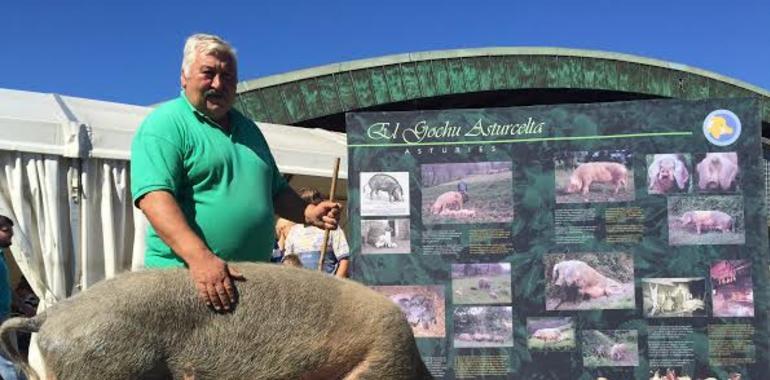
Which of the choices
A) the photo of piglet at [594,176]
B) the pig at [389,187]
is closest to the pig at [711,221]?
the photo of piglet at [594,176]

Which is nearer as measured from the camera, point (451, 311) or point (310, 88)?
point (451, 311)

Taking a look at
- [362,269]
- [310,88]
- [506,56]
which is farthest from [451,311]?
[506,56]

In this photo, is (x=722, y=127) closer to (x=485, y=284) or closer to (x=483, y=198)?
(x=483, y=198)

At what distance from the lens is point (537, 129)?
5.81m

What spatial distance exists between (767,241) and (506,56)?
713 inches

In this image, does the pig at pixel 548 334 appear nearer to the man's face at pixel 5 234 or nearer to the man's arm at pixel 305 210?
the man's arm at pixel 305 210

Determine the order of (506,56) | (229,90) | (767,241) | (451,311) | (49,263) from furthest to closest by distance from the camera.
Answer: (506,56)
(49,263)
(451,311)
(767,241)
(229,90)

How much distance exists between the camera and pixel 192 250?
1.91 m

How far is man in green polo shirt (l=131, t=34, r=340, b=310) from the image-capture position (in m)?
2.04

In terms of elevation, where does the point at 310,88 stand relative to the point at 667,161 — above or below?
above

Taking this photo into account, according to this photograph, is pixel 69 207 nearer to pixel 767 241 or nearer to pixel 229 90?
pixel 229 90

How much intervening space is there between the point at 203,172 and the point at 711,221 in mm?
4460

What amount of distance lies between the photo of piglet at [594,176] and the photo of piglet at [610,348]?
38.1 inches

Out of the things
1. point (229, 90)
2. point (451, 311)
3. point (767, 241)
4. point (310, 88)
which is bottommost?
point (451, 311)
